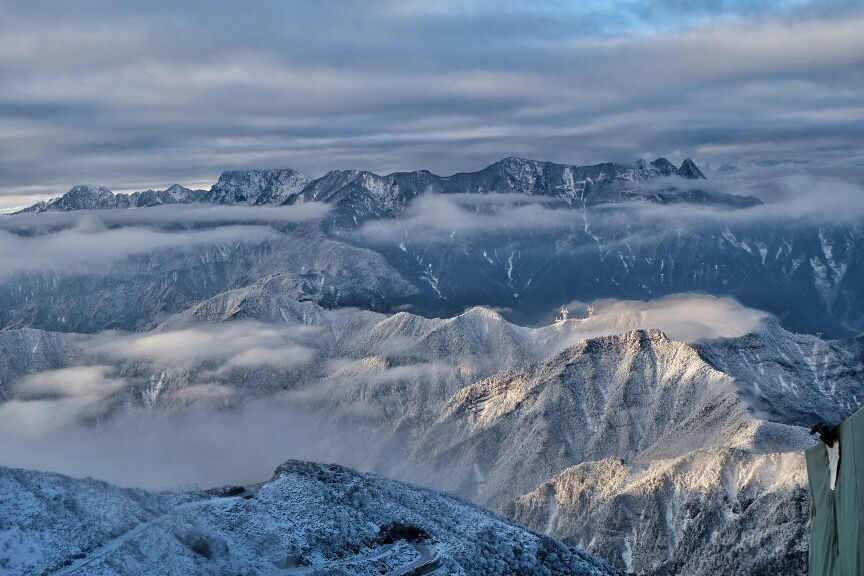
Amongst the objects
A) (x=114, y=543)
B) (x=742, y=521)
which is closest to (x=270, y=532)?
(x=114, y=543)

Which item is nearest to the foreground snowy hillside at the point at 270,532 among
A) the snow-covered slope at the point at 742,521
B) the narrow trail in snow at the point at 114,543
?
the narrow trail in snow at the point at 114,543

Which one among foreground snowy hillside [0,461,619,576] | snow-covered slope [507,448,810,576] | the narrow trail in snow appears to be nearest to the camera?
the narrow trail in snow

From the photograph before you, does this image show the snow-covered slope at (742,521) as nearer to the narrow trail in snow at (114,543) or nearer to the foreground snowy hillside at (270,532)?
the foreground snowy hillside at (270,532)

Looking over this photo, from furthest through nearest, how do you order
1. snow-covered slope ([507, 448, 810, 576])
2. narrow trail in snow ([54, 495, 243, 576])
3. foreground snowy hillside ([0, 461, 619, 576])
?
1. snow-covered slope ([507, 448, 810, 576])
2. foreground snowy hillside ([0, 461, 619, 576])
3. narrow trail in snow ([54, 495, 243, 576])

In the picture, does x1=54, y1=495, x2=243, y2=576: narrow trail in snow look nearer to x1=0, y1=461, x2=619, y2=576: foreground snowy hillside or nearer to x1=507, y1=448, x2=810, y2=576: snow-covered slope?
x1=0, y1=461, x2=619, y2=576: foreground snowy hillside

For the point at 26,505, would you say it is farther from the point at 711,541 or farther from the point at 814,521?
the point at 711,541

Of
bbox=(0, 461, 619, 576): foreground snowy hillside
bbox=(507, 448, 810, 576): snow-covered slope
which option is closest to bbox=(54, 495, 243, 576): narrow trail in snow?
bbox=(0, 461, 619, 576): foreground snowy hillside

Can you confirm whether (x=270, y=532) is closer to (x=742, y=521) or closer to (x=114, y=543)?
(x=114, y=543)

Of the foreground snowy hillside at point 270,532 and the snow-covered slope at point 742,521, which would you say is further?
the snow-covered slope at point 742,521
